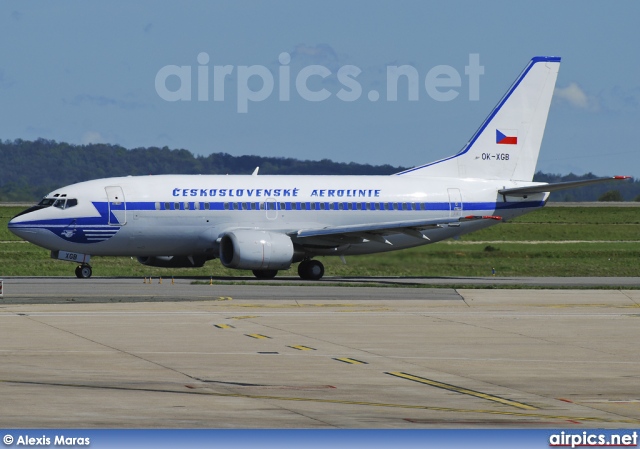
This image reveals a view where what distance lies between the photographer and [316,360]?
23.2m

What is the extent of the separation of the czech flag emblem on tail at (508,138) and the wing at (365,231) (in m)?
5.40

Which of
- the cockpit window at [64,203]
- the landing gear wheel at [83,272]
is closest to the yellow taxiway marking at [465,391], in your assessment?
the cockpit window at [64,203]

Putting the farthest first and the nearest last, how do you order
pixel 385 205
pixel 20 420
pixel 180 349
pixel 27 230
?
pixel 385 205 < pixel 27 230 < pixel 180 349 < pixel 20 420

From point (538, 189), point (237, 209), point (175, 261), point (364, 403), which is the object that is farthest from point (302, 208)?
point (364, 403)

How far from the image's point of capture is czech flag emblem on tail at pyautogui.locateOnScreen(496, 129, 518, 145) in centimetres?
5359

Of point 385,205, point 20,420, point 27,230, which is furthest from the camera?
point 385,205

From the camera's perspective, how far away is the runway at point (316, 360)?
17.1 metres

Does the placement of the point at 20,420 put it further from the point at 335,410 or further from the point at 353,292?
the point at 353,292

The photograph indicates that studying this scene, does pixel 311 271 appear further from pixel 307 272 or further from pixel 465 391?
pixel 465 391

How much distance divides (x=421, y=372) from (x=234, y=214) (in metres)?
27.7

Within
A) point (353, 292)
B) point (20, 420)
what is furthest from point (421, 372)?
point (353, 292)

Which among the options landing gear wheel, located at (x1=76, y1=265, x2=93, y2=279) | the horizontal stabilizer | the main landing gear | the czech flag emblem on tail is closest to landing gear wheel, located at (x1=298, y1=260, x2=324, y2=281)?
the main landing gear

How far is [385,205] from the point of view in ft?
167

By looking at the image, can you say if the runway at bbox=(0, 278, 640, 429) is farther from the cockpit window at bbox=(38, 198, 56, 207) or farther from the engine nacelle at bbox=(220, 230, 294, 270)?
the cockpit window at bbox=(38, 198, 56, 207)
